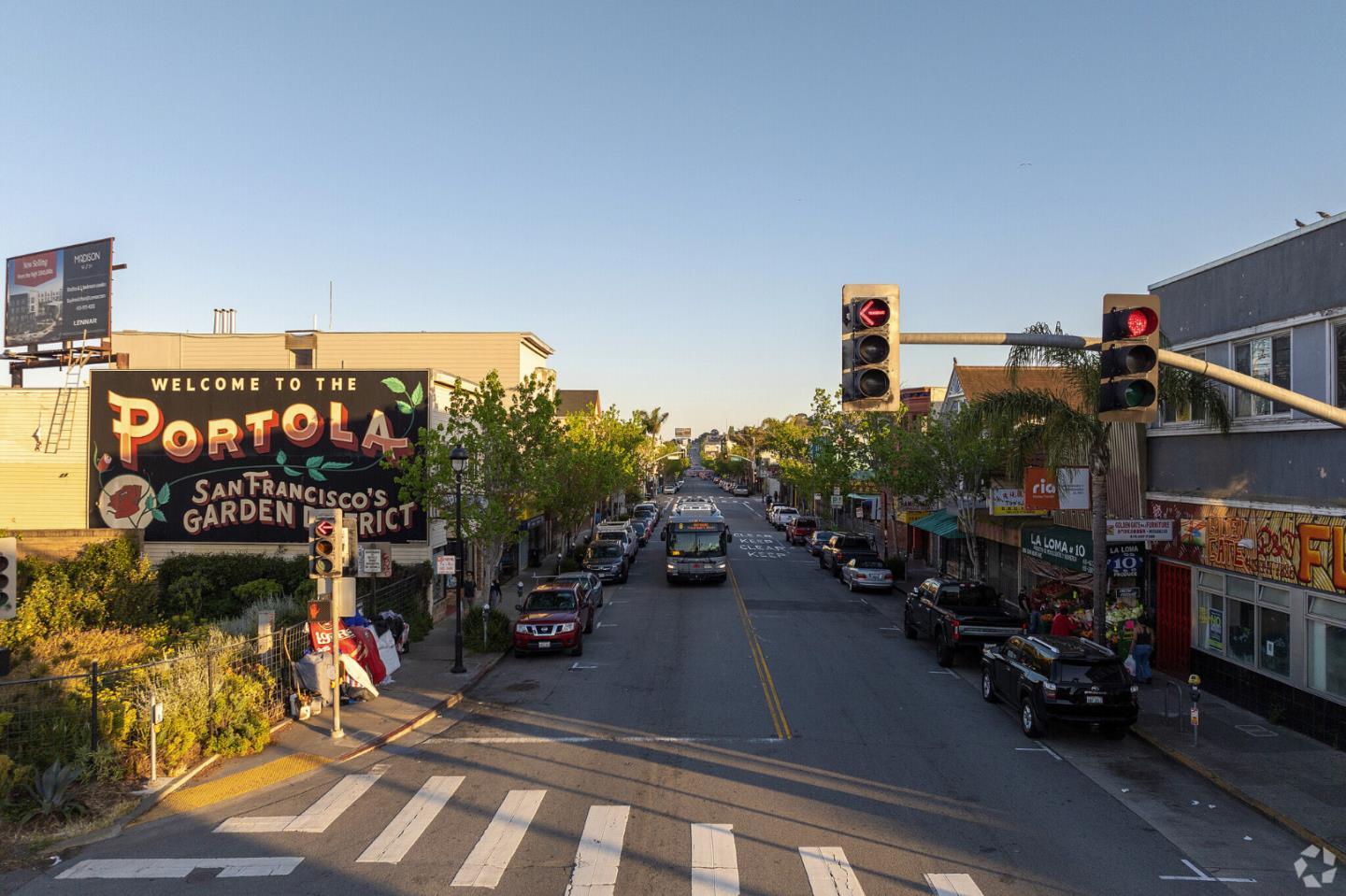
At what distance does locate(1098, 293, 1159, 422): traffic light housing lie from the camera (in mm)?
7383

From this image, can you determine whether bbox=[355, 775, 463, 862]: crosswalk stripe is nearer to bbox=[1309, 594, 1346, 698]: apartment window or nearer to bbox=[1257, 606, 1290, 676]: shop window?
bbox=[1309, 594, 1346, 698]: apartment window

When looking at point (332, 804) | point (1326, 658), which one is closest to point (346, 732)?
point (332, 804)

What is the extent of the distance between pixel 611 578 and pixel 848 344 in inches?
1269

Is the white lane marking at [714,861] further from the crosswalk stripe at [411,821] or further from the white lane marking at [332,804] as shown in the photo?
the white lane marking at [332,804]

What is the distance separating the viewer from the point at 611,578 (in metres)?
38.9

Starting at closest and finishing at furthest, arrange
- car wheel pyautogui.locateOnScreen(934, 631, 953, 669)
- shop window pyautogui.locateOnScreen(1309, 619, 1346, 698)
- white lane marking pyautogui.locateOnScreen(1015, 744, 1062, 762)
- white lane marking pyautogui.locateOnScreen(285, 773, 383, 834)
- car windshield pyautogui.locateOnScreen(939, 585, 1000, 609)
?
white lane marking pyautogui.locateOnScreen(285, 773, 383, 834), white lane marking pyautogui.locateOnScreen(1015, 744, 1062, 762), shop window pyautogui.locateOnScreen(1309, 619, 1346, 698), car wheel pyautogui.locateOnScreen(934, 631, 953, 669), car windshield pyautogui.locateOnScreen(939, 585, 1000, 609)

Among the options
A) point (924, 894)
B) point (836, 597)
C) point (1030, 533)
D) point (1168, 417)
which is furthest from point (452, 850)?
point (836, 597)

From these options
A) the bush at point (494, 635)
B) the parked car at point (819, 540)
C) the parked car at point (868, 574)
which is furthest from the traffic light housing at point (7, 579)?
the parked car at point (819, 540)

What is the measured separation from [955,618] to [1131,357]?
1546 centimetres

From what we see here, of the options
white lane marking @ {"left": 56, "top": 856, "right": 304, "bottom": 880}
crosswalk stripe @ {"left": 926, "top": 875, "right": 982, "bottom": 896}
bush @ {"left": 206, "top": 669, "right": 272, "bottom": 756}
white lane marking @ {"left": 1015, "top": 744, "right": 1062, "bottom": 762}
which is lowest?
white lane marking @ {"left": 1015, "top": 744, "right": 1062, "bottom": 762}

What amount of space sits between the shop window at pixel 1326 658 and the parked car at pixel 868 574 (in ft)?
67.4

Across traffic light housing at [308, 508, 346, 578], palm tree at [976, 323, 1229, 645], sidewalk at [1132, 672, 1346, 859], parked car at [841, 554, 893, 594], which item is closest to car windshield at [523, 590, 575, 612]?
traffic light housing at [308, 508, 346, 578]

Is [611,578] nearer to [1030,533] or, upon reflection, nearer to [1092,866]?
[1030,533]

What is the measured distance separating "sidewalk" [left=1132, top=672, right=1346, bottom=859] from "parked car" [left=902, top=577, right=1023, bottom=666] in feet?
12.7
